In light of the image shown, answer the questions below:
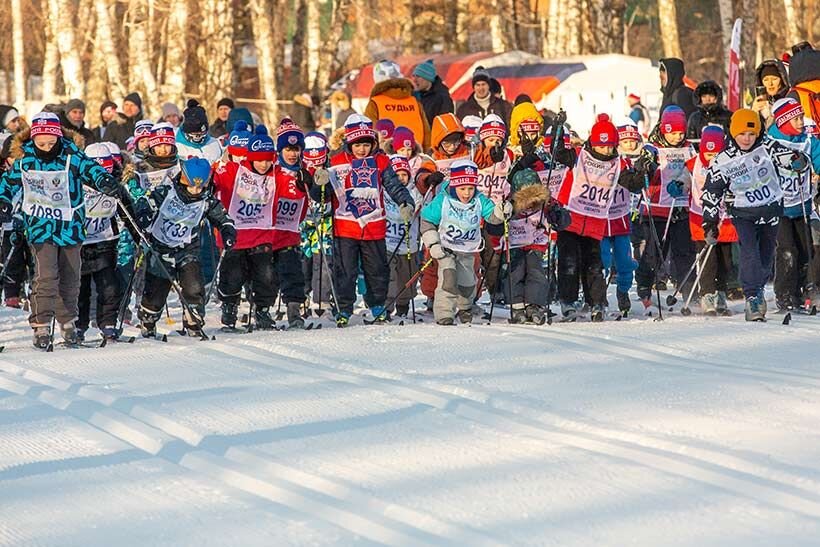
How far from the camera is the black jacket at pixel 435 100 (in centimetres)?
1728

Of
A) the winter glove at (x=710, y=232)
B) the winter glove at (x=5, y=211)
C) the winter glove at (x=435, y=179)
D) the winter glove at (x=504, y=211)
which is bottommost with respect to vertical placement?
the winter glove at (x=710, y=232)

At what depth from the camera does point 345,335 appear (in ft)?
37.8

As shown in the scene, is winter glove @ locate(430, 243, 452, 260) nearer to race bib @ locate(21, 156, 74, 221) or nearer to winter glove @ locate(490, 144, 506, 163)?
winter glove @ locate(490, 144, 506, 163)

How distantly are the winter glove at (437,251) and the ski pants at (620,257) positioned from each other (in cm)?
134

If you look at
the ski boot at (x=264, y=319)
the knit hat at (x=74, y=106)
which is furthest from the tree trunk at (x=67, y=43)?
the ski boot at (x=264, y=319)

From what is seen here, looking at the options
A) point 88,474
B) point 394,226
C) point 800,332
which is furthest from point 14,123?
point 88,474

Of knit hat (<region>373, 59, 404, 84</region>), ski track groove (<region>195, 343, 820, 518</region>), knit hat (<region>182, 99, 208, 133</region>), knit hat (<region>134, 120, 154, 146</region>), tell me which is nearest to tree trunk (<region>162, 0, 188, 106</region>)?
knit hat (<region>373, 59, 404, 84</region>)

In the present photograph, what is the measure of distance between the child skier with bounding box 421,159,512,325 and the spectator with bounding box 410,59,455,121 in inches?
181

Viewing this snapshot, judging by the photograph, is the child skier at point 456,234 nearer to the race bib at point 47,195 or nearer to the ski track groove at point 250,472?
the race bib at point 47,195

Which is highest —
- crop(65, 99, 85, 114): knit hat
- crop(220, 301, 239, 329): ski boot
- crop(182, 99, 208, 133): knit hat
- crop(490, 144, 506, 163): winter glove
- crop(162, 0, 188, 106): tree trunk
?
crop(162, 0, 188, 106): tree trunk

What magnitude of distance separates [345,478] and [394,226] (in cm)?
688

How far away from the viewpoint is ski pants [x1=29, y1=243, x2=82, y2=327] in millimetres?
11375

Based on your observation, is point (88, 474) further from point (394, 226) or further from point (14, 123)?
point (14, 123)

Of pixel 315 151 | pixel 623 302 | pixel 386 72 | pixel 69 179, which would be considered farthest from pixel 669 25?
pixel 69 179
